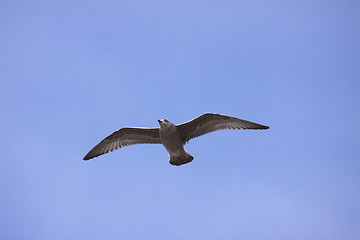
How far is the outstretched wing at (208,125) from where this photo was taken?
13656 mm

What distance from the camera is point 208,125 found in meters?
13.9

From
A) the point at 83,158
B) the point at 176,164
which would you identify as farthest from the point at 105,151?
the point at 176,164

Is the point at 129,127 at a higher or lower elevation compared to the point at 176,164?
higher

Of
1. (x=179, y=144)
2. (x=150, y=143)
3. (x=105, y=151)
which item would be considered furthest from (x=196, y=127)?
(x=105, y=151)

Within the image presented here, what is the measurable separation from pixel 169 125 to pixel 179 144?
672 mm

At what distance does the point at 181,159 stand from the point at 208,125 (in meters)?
1.28

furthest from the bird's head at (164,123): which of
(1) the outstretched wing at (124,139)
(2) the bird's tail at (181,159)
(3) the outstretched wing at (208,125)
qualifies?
(2) the bird's tail at (181,159)

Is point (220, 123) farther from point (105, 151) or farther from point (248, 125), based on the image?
point (105, 151)

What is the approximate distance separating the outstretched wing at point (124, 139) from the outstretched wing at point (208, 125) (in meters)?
0.91

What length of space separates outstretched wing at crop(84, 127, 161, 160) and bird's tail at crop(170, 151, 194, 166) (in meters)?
0.88

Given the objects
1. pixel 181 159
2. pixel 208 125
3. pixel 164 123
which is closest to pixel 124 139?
pixel 164 123

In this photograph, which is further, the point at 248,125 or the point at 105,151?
the point at 105,151

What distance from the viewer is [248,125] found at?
13.8 metres

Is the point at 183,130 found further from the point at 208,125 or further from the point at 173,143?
the point at 208,125
